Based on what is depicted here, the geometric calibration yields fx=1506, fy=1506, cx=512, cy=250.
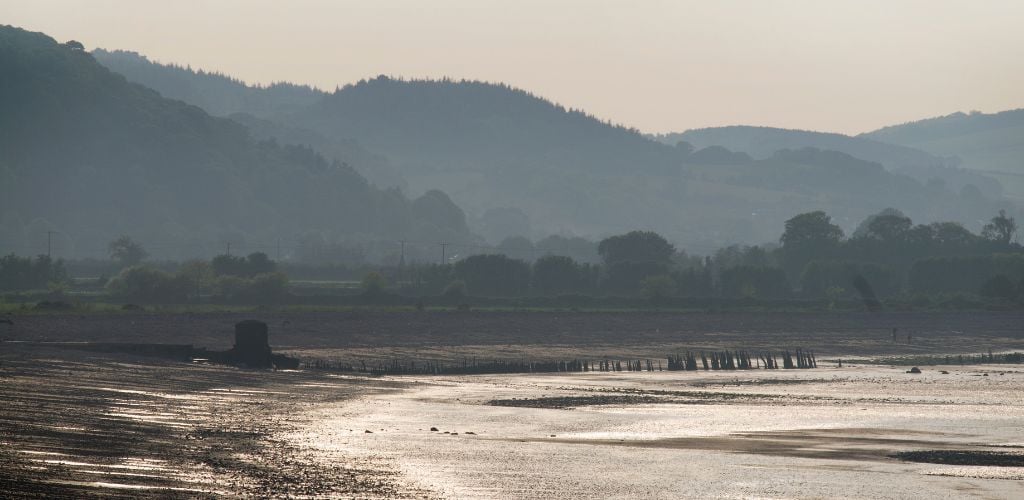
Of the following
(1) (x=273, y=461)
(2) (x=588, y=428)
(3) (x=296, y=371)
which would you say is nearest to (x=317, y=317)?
(3) (x=296, y=371)

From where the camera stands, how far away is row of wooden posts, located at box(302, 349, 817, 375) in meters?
84.0

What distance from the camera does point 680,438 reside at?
46156mm

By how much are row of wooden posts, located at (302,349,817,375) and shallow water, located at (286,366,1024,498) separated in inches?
427

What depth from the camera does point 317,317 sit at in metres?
116

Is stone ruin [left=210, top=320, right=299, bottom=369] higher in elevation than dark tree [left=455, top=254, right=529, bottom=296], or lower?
lower

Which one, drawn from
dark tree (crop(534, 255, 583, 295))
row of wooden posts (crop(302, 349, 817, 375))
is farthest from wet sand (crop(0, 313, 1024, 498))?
dark tree (crop(534, 255, 583, 295))

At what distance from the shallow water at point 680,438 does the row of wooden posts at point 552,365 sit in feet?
35.6

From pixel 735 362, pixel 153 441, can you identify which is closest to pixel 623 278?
pixel 735 362

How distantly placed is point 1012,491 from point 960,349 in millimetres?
93059

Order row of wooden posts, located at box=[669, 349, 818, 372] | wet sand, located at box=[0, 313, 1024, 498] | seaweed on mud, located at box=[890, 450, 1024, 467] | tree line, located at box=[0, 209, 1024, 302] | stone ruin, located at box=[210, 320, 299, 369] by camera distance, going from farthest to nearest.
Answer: tree line, located at box=[0, 209, 1024, 302]
row of wooden posts, located at box=[669, 349, 818, 372]
stone ruin, located at box=[210, 320, 299, 369]
seaweed on mud, located at box=[890, 450, 1024, 467]
wet sand, located at box=[0, 313, 1024, 498]

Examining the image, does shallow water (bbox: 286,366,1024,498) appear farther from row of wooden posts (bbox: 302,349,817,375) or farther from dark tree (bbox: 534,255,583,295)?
dark tree (bbox: 534,255,583,295)

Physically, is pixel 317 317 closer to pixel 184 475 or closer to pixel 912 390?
pixel 912 390

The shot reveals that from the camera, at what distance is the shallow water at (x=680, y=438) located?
115ft

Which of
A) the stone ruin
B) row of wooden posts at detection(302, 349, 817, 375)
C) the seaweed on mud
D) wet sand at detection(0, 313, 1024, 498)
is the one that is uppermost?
the stone ruin
